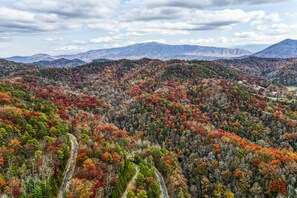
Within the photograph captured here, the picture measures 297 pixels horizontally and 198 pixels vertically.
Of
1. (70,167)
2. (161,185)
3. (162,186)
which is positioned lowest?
(162,186)

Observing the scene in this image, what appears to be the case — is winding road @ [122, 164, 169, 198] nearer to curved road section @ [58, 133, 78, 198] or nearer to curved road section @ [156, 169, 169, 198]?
curved road section @ [156, 169, 169, 198]

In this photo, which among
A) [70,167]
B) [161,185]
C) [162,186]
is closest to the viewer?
[70,167]

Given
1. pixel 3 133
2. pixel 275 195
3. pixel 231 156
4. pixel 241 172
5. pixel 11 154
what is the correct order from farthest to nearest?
1. pixel 231 156
2. pixel 241 172
3. pixel 275 195
4. pixel 3 133
5. pixel 11 154

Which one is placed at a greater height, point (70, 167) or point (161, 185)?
point (70, 167)

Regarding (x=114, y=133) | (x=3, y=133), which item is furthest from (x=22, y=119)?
(x=114, y=133)

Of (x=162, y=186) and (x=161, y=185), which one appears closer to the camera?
(x=162, y=186)

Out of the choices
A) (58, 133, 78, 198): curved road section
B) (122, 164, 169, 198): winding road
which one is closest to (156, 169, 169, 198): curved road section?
(122, 164, 169, 198): winding road

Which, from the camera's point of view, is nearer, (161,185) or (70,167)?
(70,167)

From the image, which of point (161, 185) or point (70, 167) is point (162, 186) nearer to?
point (161, 185)

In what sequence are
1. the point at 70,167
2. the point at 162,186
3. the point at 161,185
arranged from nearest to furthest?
the point at 70,167
the point at 162,186
the point at 161,185

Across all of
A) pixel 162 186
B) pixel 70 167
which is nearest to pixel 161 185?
pixel 162 186

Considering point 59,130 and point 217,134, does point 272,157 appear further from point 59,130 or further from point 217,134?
point 59,130
